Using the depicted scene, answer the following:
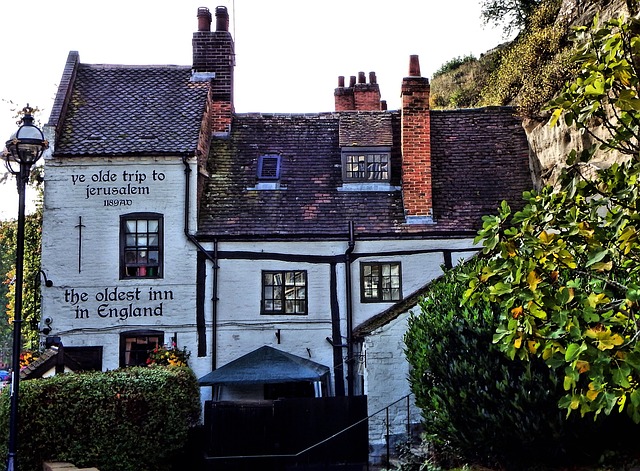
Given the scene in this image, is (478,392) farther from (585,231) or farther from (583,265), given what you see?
(585,231)

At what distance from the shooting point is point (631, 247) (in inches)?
259

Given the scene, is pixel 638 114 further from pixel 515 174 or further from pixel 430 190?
pixel 515 174

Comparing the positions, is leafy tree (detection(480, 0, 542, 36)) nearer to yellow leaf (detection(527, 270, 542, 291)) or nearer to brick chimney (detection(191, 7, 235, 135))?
brick chimney (detection(191, 7, 235, 135))

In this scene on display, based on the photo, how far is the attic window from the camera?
2078 cm

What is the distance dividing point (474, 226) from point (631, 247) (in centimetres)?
1313

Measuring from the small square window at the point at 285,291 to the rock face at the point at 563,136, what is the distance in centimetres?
693

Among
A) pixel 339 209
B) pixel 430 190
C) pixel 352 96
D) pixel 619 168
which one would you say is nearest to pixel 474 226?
pixel 430 190

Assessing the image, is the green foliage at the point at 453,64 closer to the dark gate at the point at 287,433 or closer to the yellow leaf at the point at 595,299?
the dark gate at the point at 287,433

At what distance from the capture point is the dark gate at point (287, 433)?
15742mm

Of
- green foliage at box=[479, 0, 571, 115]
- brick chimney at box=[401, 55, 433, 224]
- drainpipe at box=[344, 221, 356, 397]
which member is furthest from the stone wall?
green foliage at box=[479, 0, 571, 115]

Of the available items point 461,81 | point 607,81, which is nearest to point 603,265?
point 607,81

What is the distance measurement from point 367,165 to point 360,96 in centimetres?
590

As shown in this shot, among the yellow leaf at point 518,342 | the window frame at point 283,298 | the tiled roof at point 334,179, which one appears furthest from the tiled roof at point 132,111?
the yellow leaf at point 518,342

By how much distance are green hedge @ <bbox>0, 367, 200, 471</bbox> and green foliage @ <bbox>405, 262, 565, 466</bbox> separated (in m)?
4.91
